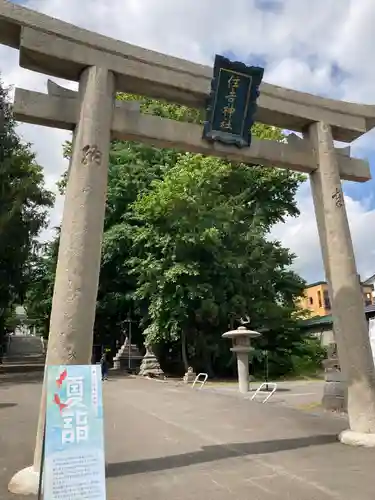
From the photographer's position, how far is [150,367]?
22688 millimetres

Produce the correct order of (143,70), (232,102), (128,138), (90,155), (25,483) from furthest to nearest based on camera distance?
1. (232,102)
2. (128,138)
3. (143,70)
4. (90,155)
5. (25,483)

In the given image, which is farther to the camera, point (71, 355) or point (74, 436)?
point (71, 355)

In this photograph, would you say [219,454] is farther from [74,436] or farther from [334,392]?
[334,392]

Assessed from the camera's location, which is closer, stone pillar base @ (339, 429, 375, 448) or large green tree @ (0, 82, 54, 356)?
stone pillar base @ (339, 429, 375, 448)

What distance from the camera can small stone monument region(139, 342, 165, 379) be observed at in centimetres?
2234

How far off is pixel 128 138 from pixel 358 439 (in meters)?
5.63

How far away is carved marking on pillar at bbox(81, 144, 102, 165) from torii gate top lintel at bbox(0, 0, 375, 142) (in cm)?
119

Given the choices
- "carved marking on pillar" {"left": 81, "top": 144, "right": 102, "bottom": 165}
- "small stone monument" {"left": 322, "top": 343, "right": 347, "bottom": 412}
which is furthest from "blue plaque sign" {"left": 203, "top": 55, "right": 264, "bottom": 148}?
"small stone monument" {"left": 322, "top": 343, "right": 347, "bottom": 412}

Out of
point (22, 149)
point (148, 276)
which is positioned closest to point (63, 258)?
point (148, 276)

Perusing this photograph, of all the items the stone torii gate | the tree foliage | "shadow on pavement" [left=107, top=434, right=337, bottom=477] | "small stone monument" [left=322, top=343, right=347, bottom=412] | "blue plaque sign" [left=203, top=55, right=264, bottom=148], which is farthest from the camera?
the tree foliage

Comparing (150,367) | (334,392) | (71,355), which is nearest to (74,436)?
(71,355)

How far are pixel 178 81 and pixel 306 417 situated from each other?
23.7 ft

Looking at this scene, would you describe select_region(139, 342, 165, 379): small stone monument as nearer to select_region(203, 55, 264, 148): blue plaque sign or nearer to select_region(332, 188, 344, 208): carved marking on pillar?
select_region(332, 188, 344, 208): carved marking on pillar

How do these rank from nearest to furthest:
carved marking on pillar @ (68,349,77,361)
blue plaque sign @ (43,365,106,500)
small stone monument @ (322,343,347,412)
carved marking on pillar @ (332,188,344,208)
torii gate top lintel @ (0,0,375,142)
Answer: blue plaque sign @ (43,365,106,500)
carved marking on pillar @ (68,349,77,361)
torii gate top lintel @ (0,0,375,142)
carved marking on pillar @ (332,188,344,208)
small stone monument @ (322,343,347,412)
